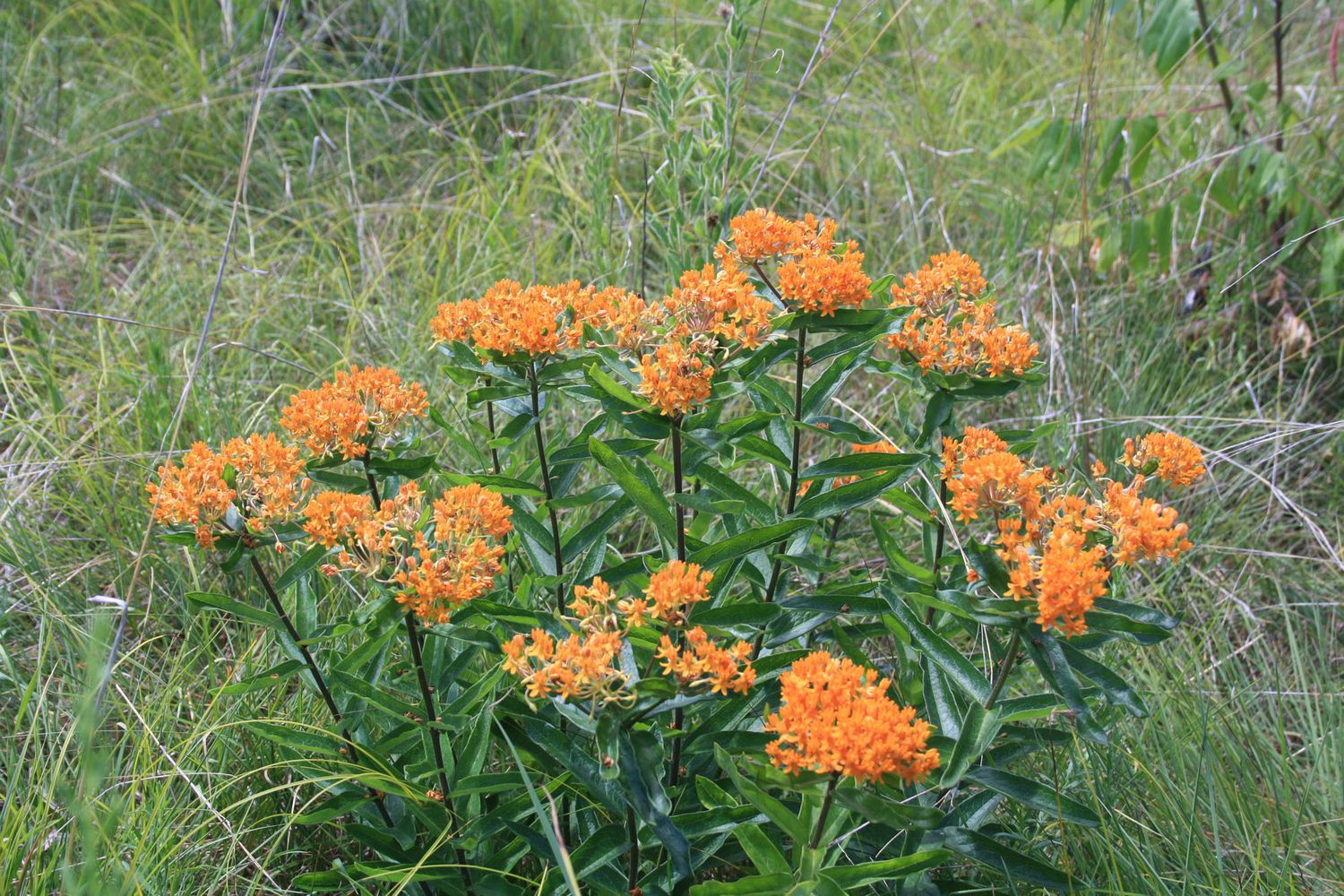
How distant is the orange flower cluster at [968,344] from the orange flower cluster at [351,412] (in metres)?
0.90

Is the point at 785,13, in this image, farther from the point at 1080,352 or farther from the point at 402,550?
A: the point at 402,550

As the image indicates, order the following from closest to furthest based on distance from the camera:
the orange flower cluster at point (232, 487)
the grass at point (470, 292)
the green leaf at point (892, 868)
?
1. the green leaf at point (892, 868)
2. the orange flower cluster at point (232, 487)
3. the grass at point (470, 292)

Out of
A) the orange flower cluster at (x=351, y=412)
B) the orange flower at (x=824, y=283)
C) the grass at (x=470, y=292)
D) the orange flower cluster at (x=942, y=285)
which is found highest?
the orange flower at (x=824, y=283)

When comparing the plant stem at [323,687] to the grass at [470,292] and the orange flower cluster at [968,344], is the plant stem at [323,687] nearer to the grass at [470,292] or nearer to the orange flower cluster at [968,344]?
the grass at [470,292]

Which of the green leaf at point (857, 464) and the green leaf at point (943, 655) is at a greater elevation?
the green leaf at point (857, 464)

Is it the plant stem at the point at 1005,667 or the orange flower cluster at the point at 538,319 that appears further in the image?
the orange flower cluster at the point at 538,319

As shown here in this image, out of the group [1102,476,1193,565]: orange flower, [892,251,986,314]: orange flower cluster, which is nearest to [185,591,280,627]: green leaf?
[892,251,986,314]: orange flower cluster

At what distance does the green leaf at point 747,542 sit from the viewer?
176 cm

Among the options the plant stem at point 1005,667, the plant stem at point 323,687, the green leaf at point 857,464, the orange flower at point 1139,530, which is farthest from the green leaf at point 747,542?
the plant stem at point 323,687

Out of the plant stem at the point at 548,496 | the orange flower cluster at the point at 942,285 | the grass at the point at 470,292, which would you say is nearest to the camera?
the plant stem at the point at 548,496

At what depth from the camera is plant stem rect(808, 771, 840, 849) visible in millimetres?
1471

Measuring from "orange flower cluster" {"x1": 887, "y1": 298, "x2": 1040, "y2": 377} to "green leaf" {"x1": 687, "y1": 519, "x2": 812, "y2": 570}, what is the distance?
1.37 ft

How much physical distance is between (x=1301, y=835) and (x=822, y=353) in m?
1.45

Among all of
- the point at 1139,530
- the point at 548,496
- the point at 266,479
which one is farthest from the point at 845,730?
the point at 266,479
